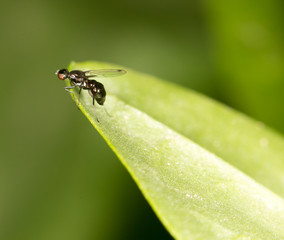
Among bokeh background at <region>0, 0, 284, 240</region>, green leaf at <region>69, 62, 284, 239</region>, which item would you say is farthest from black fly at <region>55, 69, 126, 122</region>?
bokeh background at <region>0, 0, 284, 240</region>

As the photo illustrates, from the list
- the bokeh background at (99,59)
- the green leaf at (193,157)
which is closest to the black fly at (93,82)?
the green leaf at (193,157)

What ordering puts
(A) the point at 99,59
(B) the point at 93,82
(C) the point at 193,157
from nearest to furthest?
1. (C) the point at 193,157
2. (B) the point at 93,82
3. (A) the point at 99,59

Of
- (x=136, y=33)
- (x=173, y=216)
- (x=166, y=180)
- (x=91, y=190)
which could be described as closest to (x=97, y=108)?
(x=166, y=180)

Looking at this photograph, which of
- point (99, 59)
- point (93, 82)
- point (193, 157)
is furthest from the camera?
point (99, 59)

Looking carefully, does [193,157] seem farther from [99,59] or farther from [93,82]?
[99,59]

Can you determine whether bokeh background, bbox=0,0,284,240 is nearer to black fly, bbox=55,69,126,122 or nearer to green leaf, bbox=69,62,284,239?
green leaf, bbox=69,62,284,239

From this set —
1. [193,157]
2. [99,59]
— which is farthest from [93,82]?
[99,59]
